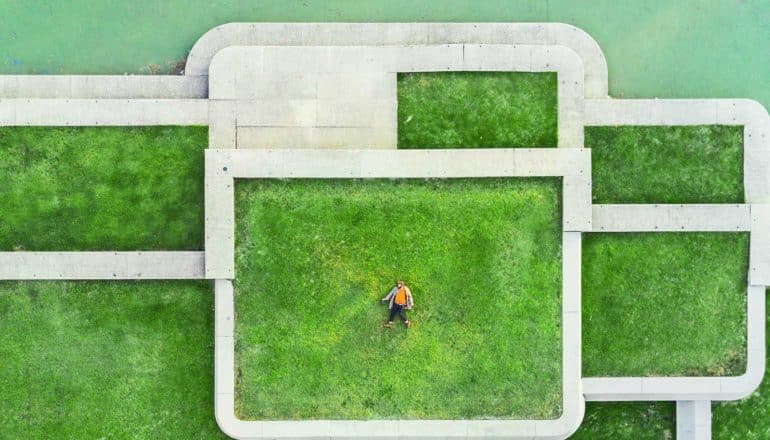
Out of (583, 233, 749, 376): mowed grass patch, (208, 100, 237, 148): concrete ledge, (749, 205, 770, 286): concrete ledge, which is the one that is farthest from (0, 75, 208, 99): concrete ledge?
(749, 205, 770, 286): concrete ledge

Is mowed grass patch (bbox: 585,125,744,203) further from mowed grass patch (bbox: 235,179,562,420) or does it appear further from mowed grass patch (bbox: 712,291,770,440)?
mowed grass patch (bbox: 712,291,770,440)

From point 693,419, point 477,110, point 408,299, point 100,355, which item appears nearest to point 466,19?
point 477,110

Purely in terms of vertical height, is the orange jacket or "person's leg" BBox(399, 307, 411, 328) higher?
the orange jacket

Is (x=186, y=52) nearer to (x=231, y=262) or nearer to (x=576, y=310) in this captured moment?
(x=231, y=262)

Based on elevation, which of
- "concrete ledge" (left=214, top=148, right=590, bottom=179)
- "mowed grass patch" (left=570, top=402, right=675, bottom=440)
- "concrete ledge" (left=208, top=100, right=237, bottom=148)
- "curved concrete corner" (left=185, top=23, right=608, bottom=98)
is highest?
"curved concrete corner" (left=185, top=23, right=608, bottom=98)

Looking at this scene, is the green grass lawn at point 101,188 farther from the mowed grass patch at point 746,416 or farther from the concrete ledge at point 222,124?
the mowed grass patch at point 746,416

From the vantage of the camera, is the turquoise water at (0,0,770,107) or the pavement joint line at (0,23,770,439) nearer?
the pavement joint line at (0,23,770,439)

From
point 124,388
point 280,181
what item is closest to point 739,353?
point 280,181
